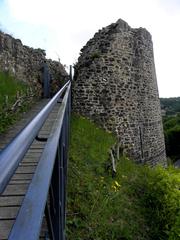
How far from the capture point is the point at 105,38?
495 inches

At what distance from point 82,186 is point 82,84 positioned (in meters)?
5.88

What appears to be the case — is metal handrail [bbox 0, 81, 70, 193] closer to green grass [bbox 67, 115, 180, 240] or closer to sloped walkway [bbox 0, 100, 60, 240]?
sloped walkway [bbox 0, 100, 60, 240]

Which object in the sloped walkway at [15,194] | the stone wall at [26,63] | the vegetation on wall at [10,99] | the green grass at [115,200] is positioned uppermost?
the stone wall at [26,63]

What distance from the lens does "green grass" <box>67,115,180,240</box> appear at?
562 centimetres

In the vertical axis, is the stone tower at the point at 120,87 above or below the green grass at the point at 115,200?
above

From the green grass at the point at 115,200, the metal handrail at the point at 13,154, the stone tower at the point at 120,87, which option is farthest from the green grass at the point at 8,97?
the metal handrail at the point at 13,154

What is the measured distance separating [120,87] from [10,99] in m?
4.83

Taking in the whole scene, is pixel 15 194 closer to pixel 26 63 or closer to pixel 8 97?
pixel 8 97

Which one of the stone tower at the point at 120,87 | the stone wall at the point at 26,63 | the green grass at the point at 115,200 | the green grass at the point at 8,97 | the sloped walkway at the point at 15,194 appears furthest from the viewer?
the stone tower at the point at 120,87

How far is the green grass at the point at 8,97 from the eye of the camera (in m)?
6.98

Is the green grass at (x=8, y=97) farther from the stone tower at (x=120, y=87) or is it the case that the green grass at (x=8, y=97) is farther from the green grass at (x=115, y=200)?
the stone tower at (x=120, y=87)

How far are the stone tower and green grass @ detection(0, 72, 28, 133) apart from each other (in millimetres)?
2286

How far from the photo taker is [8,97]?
8469 mm

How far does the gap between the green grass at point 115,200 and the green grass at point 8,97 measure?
148 centimetres
